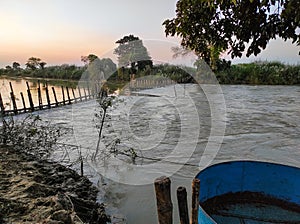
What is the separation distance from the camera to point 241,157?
4137 mm

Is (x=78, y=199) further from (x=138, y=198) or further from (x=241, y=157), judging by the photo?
(x=241, y=157)

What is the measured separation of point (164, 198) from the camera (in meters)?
1.18

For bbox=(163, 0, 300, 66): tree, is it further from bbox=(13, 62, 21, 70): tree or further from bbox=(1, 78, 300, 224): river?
bbox=(13, 62, 21, 70): tree

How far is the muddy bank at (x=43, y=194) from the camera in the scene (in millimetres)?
2350

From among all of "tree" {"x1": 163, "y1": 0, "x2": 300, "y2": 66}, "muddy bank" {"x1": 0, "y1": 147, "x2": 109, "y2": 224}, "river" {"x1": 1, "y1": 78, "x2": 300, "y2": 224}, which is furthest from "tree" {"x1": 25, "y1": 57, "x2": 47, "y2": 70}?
"tree" {"x1": 163, "y1": 0, "x2": 300, "y2": 66}

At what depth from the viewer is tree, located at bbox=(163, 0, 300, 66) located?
6.77 feet

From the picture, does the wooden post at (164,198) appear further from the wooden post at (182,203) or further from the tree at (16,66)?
the tree at (16,66)

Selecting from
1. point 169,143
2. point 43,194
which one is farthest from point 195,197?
point 169,143

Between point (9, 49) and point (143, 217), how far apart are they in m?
11.7

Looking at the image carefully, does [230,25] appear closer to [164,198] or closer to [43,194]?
[164,198]

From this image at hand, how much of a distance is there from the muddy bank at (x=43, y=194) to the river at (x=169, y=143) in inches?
9.1

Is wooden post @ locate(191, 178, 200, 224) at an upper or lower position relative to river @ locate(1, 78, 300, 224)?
upper

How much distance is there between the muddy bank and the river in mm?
230

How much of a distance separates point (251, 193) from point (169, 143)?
8.39 ft
